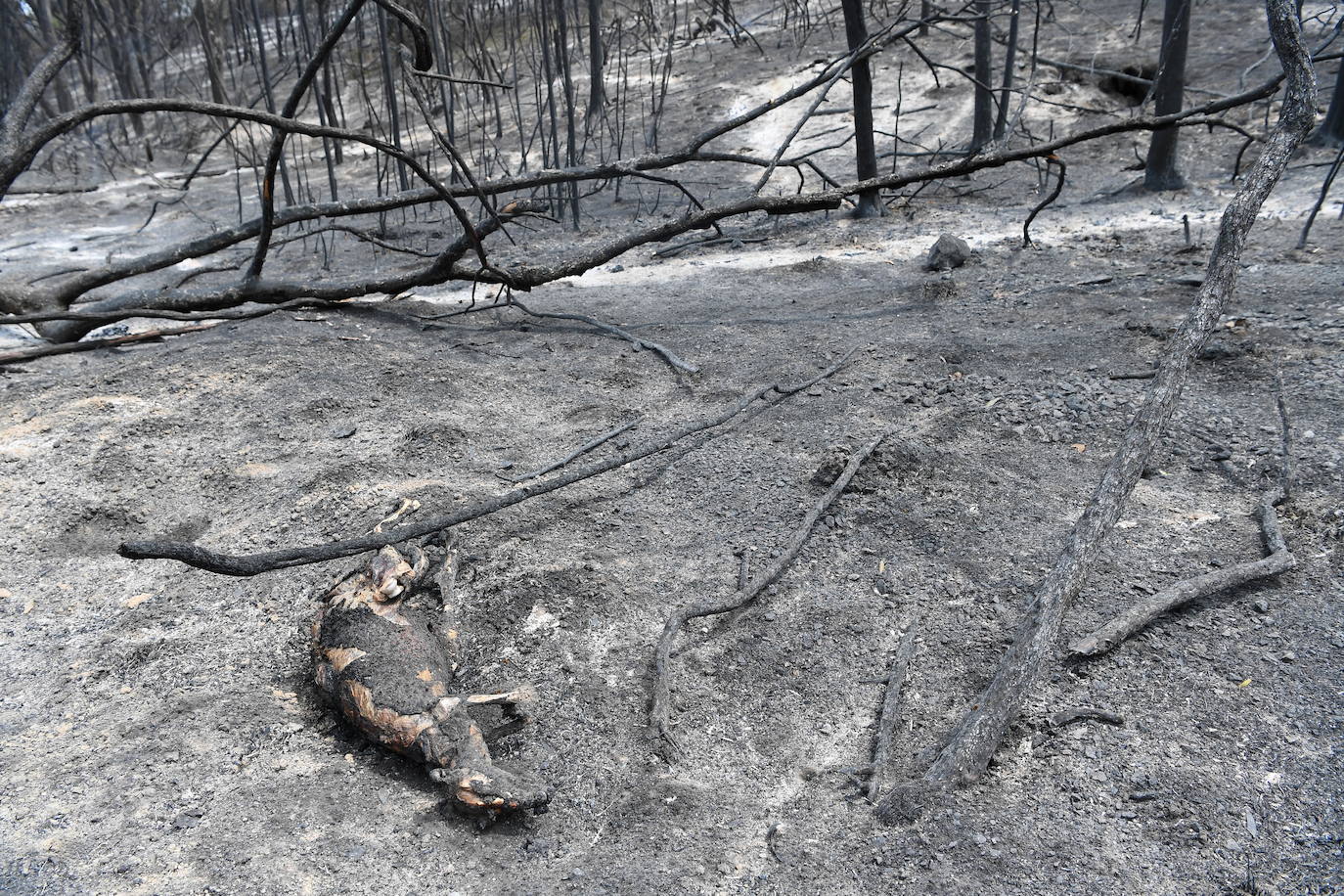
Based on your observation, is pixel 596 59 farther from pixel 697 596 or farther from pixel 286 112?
pixel 697 596

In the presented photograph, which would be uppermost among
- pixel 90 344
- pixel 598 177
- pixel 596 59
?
pixel 596 59

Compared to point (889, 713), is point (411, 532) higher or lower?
higher

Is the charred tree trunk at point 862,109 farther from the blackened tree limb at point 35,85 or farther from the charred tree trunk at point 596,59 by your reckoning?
the blackened tree limb at point 35,85

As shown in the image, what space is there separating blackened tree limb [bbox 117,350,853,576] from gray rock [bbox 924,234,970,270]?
7.87ft

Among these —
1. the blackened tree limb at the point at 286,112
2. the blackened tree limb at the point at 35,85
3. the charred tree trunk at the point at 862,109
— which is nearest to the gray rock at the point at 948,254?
the charred tree trunk at the point at 862,109

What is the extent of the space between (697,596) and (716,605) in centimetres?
14

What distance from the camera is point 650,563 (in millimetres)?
2998

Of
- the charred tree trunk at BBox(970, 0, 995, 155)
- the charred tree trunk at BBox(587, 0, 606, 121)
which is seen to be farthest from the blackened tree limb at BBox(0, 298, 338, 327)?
the charred tree trunk at BBox(970, 0, 995, 155)

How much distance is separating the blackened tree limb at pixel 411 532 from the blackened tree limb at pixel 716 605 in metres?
0.72

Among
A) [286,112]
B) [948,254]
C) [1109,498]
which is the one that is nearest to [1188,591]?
[1109,498]

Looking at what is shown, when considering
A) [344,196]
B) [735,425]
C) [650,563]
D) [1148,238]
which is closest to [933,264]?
[1148,238]

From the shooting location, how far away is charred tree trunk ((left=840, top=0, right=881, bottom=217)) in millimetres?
7316

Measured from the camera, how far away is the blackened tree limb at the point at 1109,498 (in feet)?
→ 6.81

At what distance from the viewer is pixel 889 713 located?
2299 millimetres
